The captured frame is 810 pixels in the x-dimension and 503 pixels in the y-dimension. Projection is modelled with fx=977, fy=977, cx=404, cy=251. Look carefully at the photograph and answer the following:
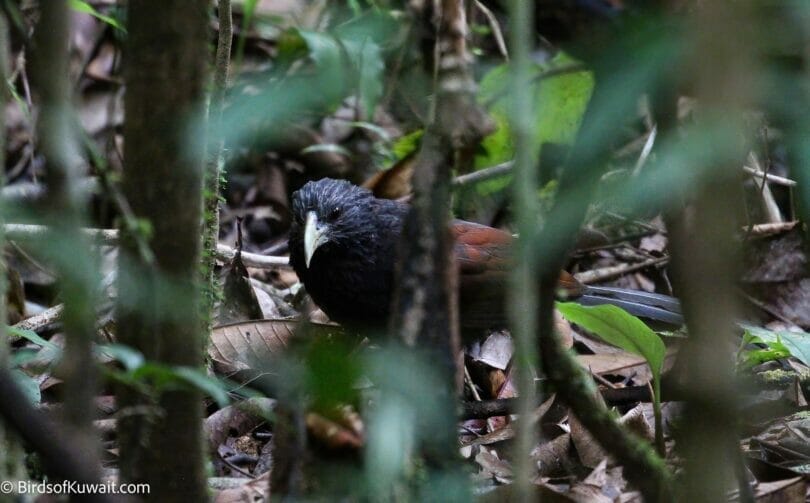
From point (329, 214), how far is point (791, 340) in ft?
7.98

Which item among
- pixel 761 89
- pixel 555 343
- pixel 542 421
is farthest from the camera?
pixel 542 421

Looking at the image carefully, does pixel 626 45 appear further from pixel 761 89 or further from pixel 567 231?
pixel 567 231

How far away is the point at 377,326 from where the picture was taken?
14.3ft

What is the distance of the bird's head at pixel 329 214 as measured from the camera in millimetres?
4605

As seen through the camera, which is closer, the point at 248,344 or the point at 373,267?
the point at 248,344

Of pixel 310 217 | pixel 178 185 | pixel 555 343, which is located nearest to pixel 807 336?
pixel 555 343

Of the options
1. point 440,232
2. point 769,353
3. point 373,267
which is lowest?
point 373,267

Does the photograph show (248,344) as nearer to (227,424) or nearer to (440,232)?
(227,424)

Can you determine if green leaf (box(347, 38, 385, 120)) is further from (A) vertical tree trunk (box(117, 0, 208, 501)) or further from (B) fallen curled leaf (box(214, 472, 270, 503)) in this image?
(A) vertical tree trunk (box(117, 0, 208, 501))

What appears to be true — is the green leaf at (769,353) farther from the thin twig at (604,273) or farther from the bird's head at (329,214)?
the bird's head at (329,214)

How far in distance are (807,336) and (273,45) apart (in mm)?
4669

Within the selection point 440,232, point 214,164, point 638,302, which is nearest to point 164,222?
point 440,232

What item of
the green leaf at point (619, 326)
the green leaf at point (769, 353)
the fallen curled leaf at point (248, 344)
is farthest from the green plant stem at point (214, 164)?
the green leaf at point (769, 353)

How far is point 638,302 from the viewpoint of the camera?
180 inches
